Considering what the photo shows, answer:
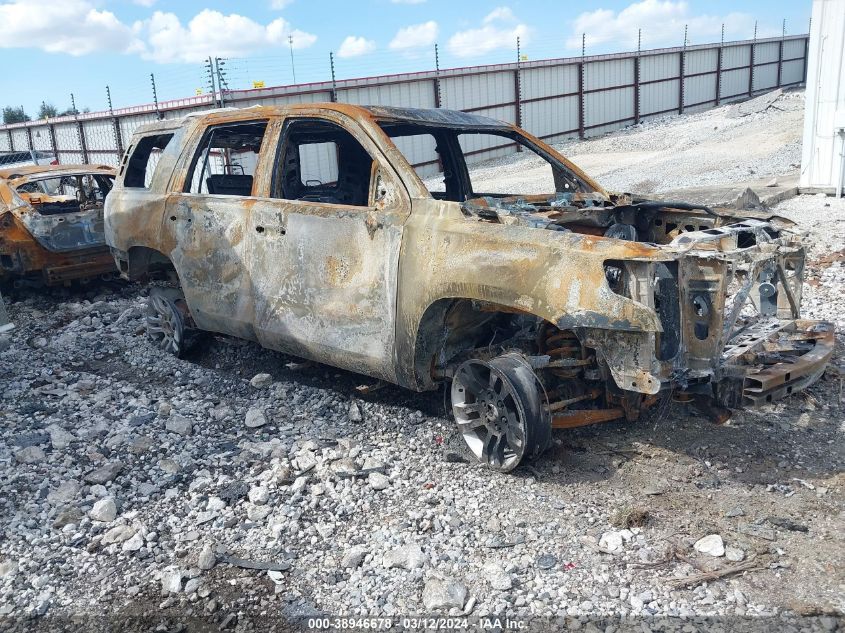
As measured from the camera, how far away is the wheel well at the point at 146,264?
19.5 feet

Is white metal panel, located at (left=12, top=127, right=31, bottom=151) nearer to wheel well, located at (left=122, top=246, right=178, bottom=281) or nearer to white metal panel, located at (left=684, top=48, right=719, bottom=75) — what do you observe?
wheel well, located at (left=122, top=246, right=178, bottom=281)

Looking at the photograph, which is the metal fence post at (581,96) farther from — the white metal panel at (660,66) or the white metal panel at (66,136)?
the white metal panel at (66,136)

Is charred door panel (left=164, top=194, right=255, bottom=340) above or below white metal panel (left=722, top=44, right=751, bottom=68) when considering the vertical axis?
below

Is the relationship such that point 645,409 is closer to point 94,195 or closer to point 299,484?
point 299,484

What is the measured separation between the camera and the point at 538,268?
357 centimetres

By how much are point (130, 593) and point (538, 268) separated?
7.74ft

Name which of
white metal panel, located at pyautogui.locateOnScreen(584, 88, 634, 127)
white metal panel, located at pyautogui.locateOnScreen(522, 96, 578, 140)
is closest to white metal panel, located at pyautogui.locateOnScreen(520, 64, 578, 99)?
white metal panel, located at pyautogui.locateOnScreen(522, 96, 578, 140)

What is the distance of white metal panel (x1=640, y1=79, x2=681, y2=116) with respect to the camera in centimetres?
2797

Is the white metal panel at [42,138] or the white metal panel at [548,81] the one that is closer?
the white metal panel at [548,81]

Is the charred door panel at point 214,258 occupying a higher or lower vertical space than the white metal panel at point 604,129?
lower

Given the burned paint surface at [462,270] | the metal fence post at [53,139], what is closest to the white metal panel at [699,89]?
the metal fence post at [53,139]

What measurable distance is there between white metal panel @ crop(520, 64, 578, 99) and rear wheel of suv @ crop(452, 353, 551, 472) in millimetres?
21013

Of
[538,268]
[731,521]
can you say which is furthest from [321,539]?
[731,521]

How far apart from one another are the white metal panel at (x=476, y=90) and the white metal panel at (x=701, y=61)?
10.4 m
